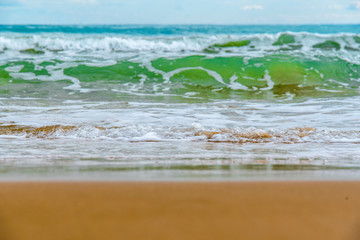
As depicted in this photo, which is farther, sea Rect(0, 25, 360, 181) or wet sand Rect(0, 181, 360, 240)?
sea Rect(0, 25, 360, 181)

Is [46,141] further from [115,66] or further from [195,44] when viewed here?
[195,44]

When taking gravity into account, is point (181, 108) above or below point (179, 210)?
below

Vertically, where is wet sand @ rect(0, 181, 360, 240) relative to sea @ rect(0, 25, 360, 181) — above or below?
above

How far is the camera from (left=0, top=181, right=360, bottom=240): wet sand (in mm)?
1773

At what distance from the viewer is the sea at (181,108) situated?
312cm

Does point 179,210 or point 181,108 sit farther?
point 181,108

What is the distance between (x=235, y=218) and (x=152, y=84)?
818 centimetres

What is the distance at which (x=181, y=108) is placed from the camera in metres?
6.64

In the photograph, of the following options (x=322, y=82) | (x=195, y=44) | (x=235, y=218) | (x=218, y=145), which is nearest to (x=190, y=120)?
(x=218, y=145)

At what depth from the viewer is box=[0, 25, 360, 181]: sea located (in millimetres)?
3123

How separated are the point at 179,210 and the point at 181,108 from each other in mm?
4681

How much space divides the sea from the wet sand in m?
0.25

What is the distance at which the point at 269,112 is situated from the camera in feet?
20.8

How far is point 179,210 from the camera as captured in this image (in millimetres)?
1999
